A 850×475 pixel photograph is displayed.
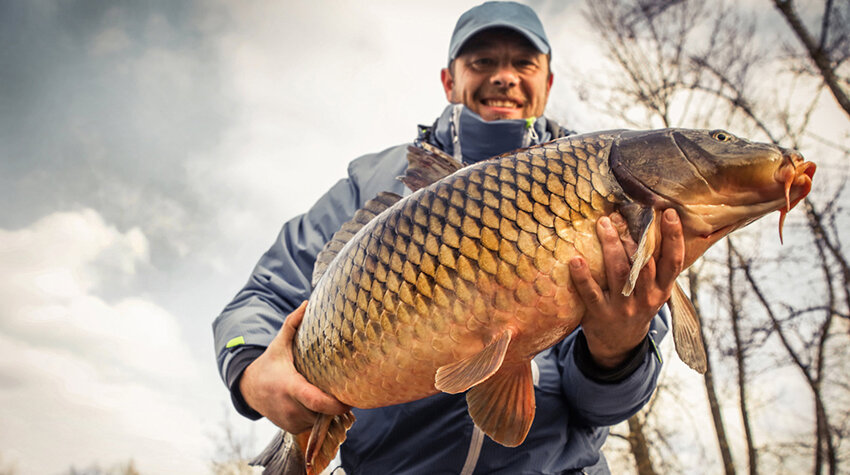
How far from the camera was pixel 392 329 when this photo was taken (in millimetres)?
1293

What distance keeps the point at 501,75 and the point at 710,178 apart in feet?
5.45

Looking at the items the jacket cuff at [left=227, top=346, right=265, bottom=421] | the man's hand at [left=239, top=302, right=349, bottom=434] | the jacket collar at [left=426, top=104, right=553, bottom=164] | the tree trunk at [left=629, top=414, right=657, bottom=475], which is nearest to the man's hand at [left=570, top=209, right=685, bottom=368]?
the man's hand at [left=239, top=302, right=349, bottom=434]

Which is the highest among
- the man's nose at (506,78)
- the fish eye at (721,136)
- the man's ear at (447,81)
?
the man's ear at (447,81)

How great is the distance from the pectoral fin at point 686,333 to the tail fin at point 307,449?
90 centimetres

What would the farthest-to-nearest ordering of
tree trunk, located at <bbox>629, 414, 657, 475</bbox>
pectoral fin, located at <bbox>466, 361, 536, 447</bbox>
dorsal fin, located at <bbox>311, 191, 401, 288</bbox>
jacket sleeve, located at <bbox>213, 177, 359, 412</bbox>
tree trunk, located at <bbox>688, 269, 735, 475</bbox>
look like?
tree trunk, located at <bbox>629, 414, 657, 475</bbox> < tree trunk, located at <bbox>688, 269, 735, 475</bbox> < jacket sleeve, located at <bbox>213, 177, 359, 412</bbox> < dorsal fin, located at <bbox>311, 191, 401, 288</bbox> < pectoral fin, located at <bbox>466, 361, 536, 447</bbox>

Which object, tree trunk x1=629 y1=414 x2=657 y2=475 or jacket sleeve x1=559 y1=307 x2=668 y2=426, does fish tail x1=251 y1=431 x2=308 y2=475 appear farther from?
tree trunk x1=629 y1=414 x2=657 y2=475

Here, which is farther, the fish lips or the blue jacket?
the blue jacket

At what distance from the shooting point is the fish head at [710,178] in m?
1.18

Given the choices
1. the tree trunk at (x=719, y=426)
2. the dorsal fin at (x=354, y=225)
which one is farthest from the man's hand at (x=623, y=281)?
the tree trunk at (x=719, y=426)

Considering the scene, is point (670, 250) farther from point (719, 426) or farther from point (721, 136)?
point (719, 426)

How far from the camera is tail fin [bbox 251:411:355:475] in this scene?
1531 mm

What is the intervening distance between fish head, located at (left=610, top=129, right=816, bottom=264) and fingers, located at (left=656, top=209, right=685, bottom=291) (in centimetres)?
4

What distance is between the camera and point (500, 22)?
262 cm

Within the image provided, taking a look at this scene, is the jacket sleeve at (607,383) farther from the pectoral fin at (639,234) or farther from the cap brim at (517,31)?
the cap brim at (517,31)
